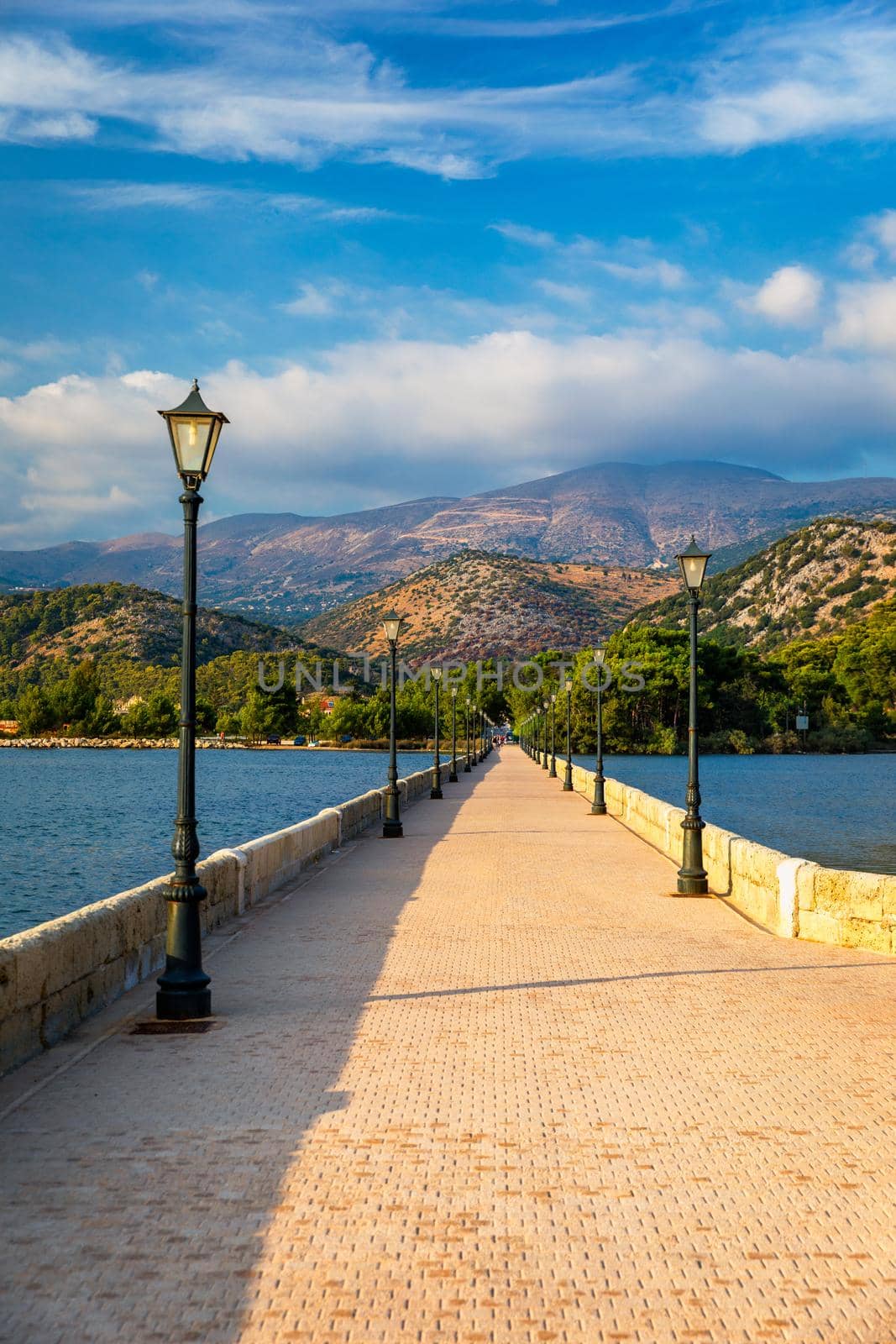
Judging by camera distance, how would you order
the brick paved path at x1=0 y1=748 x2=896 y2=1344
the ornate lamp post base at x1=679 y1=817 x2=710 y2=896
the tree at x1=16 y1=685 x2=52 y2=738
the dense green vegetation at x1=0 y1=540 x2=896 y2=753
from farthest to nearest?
1. the tree at x1=16 y1=685 x2=52 y2=738
2. the dense green vegetation at x1=0 y1=540 x2=896 y2=753
3. the ornate lamp post base at x1=679 y1=817 x2=710 y2=896
4. the brick paved path at x1=0 y1=748 x2=896 y2=1344

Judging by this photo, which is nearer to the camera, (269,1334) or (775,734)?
(269,1334)

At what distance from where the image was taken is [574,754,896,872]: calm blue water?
41062mm

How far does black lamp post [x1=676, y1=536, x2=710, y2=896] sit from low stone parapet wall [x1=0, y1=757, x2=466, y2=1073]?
4.84m

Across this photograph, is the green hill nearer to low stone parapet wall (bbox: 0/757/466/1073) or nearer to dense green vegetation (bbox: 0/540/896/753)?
dense green vegetation (bbox: 0/540/896/753)

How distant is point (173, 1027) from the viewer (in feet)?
24.1

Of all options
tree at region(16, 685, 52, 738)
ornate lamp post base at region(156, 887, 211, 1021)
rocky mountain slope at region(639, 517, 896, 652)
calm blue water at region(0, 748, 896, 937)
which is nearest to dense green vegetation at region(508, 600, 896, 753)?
calm blue water at region(0, 748, 896, 937)

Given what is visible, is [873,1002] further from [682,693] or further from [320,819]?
[682,693]

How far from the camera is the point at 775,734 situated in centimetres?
11462

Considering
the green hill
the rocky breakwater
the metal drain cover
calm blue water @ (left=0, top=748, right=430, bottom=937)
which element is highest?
the green hill

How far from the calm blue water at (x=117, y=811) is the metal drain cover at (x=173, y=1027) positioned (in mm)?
17429

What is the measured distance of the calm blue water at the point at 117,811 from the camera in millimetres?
33688

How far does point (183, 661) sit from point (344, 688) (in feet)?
539

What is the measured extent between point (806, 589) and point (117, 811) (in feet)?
373

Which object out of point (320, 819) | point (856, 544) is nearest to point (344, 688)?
point (856, 544)
